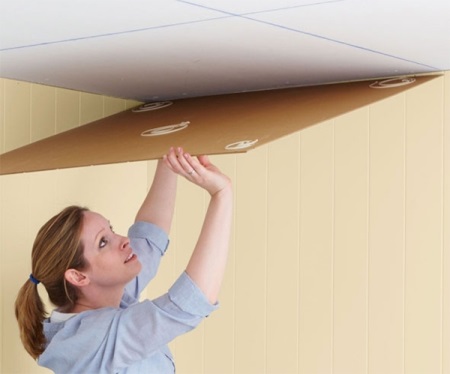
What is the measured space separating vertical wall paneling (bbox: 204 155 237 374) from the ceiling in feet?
1.85

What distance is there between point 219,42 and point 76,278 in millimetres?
630

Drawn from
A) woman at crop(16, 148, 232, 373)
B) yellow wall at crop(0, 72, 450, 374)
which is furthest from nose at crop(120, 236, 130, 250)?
yellow wall at crop(0, 72, 450, 374)

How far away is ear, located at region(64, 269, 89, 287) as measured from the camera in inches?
75.7

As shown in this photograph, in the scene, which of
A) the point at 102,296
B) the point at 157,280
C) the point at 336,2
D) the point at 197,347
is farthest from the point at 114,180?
the point at 336,2

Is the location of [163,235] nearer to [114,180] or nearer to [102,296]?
[102,296]

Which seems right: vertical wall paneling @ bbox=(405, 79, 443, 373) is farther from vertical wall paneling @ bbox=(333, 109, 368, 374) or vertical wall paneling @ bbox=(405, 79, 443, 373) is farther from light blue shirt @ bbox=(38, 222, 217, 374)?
light blue shirt @ bbox=(38, 222, 217, 374)

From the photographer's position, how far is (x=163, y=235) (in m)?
2.19

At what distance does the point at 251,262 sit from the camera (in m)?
2.58

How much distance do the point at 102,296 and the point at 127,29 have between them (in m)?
0.69

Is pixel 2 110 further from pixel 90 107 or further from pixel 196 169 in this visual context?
pixel 196 169

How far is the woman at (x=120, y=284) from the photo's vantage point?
5.49 ft

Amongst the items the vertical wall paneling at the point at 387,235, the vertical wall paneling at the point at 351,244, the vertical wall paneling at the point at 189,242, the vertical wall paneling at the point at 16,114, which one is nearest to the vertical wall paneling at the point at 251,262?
the vertical wall paneling at the point at 189,242

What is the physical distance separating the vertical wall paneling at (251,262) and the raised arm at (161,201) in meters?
0.41

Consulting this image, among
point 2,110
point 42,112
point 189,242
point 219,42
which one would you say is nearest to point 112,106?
point 42,112
